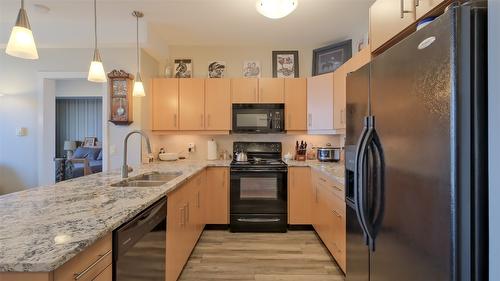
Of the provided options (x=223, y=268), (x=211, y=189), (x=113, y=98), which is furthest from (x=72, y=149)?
(x=223, y=268)

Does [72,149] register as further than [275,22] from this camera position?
Yes

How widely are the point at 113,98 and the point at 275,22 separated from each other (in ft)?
7.19

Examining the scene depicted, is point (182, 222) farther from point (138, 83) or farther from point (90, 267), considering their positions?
point (138, 83)

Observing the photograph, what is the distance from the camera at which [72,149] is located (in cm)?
726

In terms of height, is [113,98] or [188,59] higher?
[188,59]

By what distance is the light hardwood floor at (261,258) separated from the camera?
7.34 ft

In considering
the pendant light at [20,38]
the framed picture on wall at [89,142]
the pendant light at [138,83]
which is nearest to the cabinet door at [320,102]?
the pendant light at [138,83]

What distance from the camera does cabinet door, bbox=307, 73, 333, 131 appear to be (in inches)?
125

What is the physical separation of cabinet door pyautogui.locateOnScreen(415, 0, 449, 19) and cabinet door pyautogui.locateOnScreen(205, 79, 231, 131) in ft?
8.50

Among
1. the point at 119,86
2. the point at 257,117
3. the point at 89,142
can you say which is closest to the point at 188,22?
the point at 119,86

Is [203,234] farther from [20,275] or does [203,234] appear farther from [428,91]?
[428,91]

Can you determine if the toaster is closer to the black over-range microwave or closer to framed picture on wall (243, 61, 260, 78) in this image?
the black over-range microwave

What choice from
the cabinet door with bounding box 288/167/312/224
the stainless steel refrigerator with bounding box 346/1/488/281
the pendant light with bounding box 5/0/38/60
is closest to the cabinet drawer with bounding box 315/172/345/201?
the cabinet door with bounding box 288/167/312/224

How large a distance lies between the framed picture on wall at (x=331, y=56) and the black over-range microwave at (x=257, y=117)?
34.3 inches
